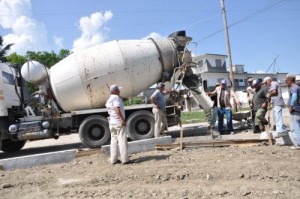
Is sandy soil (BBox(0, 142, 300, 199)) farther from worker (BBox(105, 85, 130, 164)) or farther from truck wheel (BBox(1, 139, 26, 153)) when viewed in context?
truck wheel (BBox(1, 139, 26, 153))

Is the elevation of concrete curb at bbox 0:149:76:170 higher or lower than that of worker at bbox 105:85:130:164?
lower

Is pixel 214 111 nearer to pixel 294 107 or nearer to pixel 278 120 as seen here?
pixel 278 120

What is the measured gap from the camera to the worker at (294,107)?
7.26m

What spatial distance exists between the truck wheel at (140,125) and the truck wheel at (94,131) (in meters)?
0.73

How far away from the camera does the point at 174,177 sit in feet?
19.0

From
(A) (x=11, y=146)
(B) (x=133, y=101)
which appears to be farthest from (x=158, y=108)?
(A) (x=11, y=146)

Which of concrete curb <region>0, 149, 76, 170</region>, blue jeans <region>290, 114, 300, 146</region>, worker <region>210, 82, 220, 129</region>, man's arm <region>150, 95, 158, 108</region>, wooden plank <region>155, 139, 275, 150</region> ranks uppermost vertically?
man's arm <region>150, 95, 158, 108</region>

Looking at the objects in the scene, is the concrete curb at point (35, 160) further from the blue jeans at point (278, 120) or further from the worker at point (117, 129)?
the blue jeans at point (278, 120)

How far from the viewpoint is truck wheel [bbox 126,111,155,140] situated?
35.7ft

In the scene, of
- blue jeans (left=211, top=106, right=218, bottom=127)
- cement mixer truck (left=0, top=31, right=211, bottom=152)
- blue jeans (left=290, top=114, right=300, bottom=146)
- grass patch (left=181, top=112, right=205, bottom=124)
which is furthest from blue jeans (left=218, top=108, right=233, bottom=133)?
grass patch (left=181, top=112, right=205, bottom=124)

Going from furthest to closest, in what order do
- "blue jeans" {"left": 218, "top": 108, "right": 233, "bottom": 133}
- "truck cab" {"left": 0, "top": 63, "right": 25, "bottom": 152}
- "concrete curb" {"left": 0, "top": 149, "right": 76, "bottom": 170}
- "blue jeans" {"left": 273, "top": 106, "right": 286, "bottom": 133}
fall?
1. "blue jeans" {"left": 218, "top": 108, "right": 233, "bottom": 133}
2. "truck cab" {"left": 0, "top": 63, "right": 25, "bottom": 152}
3. "blue jeans" {"left": 273, "top": 106, "right": 286, "bottom": 133}
4. "concrete curb" {"left": 0, "top": 149, "right": 76, "bottom": 170}

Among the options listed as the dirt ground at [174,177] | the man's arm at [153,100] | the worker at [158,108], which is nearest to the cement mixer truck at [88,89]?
the worker at [158,108]

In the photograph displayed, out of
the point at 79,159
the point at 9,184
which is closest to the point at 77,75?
the point at 79,159

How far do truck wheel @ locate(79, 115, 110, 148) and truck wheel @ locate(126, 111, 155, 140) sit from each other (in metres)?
0.73
